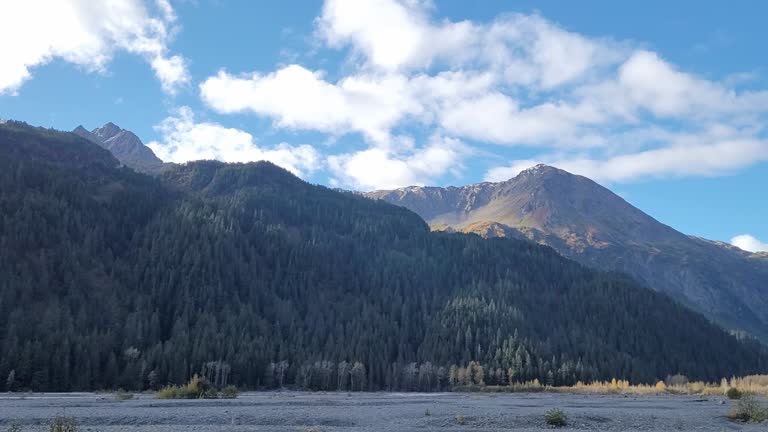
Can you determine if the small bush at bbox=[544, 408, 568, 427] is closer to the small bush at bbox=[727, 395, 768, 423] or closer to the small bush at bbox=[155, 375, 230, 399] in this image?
the small bush at bbox=[727, 395, 768, 423]

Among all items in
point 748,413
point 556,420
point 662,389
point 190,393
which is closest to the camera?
point 556,420

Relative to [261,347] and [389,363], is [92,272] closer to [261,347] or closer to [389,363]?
[261,347]

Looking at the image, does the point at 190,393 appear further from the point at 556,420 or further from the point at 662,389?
the point at 662,389

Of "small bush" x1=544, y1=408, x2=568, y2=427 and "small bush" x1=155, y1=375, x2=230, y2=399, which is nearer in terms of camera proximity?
"small bush" x1=544, y1=408, x2=568, y2=427

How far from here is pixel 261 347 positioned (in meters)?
165

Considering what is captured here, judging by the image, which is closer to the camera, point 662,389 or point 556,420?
point 556,420

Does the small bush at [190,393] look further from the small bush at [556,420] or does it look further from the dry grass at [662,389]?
the dry grass at [662,389]

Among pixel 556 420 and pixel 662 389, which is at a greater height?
pixel 556 420

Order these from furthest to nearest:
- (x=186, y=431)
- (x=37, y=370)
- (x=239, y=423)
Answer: (x=37, y=370) → (x=239, y=423) → (x=186, y=431)

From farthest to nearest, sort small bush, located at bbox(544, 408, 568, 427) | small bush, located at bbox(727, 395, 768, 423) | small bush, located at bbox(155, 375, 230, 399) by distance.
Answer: small bush, located at bbox(155, 375, 230, 399) → small bush, located at bbox(727, 395, 768, 423) → small bush, located at bbox(544, 408, 568, 427)

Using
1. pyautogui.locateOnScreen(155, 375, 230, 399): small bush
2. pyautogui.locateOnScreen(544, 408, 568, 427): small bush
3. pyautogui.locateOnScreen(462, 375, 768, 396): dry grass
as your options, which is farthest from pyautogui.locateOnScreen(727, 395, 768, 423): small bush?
pyautogui.locateOnScreen(155, 375, 230, 399): small bush

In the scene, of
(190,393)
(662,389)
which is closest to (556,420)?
(190,393)

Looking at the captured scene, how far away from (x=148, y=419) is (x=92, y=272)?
505ft

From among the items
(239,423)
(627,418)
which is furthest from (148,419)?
(627,418)
